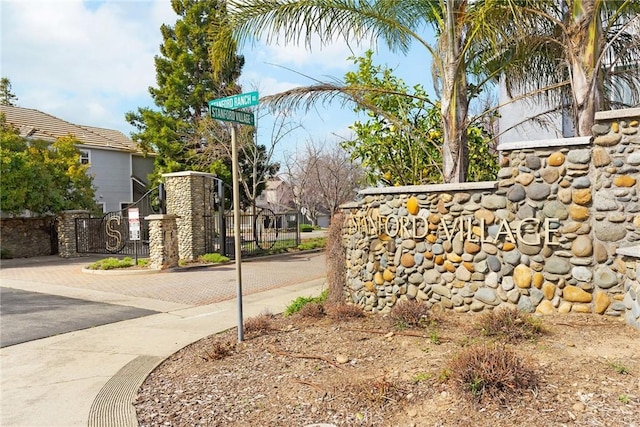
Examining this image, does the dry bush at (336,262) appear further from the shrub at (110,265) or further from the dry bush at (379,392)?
the shrub at (110,265)

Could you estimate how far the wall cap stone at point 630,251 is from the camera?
474 centimetres

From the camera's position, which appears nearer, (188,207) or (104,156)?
(188,207)

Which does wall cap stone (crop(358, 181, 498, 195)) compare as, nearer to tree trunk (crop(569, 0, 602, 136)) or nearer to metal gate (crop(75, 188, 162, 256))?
tree trunk (crop(569, 0, 602, 136))

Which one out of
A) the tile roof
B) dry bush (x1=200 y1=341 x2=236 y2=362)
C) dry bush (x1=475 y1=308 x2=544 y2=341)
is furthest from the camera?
the tile roof

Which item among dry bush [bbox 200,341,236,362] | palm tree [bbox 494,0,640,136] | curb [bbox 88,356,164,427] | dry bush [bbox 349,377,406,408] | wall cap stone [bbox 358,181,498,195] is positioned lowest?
curb [bbox 88,356,164,427]

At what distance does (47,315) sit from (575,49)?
914cm

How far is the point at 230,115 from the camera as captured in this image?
542 centimetres

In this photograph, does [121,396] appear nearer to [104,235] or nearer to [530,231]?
[530,231]

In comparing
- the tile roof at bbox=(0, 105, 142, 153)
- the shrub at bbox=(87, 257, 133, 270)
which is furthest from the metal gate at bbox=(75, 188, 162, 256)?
the tile roof at bbox=(0, 105, 142, 153)

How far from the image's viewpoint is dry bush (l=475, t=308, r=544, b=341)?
14.9ft

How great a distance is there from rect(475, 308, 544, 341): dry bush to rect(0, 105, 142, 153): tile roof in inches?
992

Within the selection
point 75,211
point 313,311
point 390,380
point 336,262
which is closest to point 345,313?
point 313,311

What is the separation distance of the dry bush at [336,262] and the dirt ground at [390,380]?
1.96 meters

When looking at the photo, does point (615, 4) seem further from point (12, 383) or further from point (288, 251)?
point (288, 251)
